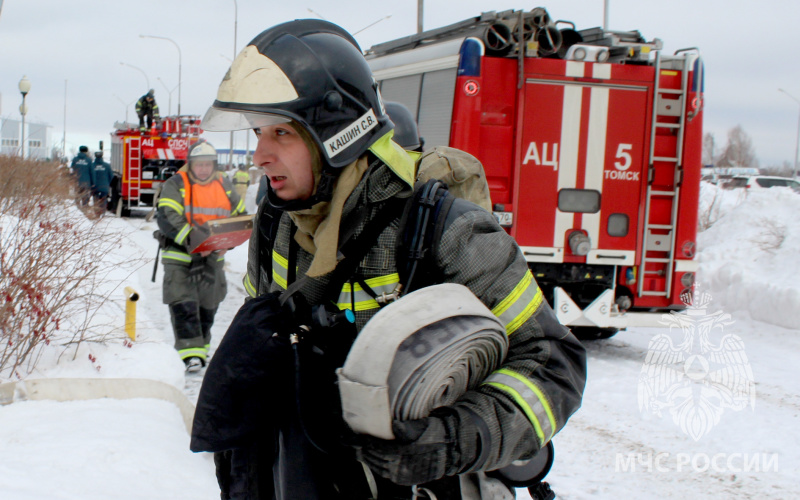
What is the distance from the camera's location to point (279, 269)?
6.38 feet

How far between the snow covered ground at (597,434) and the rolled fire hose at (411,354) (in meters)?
2.32

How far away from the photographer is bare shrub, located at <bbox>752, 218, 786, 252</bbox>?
1107cm

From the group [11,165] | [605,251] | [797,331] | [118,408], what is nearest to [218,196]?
[118,408]

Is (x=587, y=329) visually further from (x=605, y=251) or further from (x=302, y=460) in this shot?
(x=302, y=460)

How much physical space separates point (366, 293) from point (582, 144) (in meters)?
5.61

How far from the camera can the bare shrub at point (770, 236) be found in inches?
436

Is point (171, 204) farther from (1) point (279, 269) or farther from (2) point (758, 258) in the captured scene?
(2) point (758, 258)

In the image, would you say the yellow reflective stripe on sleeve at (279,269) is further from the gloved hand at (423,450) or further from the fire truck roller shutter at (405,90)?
the fire truck roller shutter at (405,90)

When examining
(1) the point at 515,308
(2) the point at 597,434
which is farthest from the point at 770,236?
(1) the point at 515,308

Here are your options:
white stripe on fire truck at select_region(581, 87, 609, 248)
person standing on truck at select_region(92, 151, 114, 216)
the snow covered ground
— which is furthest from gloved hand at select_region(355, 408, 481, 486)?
person standing on truck at select_region(92, 151, 114, 216)

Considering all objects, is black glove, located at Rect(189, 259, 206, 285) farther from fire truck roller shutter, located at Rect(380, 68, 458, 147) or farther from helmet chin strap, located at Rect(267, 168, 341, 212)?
helmet chin strap, located at Rect(267, 168, 341, 212)

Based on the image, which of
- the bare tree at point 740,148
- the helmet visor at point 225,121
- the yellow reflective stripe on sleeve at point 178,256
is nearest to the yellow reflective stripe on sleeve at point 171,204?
the yellow reflective stripe on sleeve at point 178,256

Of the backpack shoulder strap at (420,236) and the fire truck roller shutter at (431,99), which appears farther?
the fire truck roller shutter at (431,99)

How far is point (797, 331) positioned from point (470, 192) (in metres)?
7.46
